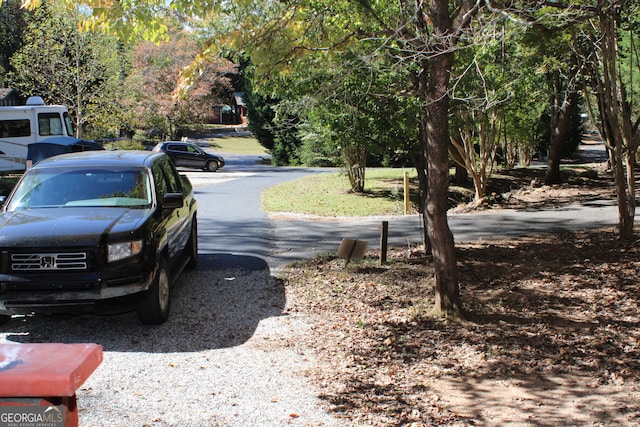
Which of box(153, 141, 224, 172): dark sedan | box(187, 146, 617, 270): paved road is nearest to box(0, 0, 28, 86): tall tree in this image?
box(153, 141, 224, 172): dark sedan

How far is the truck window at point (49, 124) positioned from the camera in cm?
3004

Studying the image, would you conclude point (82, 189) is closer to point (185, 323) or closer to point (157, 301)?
point (157, 301)

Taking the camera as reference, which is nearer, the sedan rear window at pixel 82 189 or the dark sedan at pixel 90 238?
the dark sedan at pixel 90 238

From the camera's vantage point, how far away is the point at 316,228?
48.3 ft

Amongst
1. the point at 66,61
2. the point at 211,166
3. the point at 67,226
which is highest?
the point at 66,61

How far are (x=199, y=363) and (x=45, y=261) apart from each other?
5.96ft

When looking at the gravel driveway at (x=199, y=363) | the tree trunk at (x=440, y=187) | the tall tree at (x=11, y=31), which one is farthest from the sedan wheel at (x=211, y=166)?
the tree trunk at (x=440, y=187)

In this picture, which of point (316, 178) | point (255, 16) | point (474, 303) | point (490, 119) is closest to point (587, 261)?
point (474, 303)

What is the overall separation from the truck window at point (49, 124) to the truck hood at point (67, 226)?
2496cm

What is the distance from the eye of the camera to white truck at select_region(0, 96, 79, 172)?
29.8 meters

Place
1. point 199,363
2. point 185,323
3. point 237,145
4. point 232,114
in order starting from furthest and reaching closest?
point 232,114 → point 237,145 → point 185,323 → point 199,363

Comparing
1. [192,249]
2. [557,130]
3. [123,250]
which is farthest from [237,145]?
[123,250]

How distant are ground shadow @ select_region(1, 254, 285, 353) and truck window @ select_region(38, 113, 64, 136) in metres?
23.8

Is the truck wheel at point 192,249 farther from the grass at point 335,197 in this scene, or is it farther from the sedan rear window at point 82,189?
the grass at point 335,197
